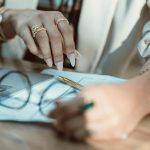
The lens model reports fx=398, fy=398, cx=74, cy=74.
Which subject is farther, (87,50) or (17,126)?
(87,50)

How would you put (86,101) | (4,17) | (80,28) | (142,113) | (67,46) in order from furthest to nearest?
(80,28) < (4,17) < (67,46) < (142,113) < (86,101)

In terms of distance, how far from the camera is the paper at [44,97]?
68 cm

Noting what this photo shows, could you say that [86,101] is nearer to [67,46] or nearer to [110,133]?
[110,133]

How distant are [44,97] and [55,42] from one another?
0.15m

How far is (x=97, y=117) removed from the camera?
584 mm

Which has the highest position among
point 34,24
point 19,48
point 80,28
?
point 34,24

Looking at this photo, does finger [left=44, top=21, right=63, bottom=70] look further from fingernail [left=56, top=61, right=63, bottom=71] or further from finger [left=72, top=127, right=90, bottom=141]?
finger [left=72, top=127, right=90, bottom=141]

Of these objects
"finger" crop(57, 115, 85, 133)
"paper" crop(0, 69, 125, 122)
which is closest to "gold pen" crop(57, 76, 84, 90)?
"paper" crop(0, 69, 125, 122)

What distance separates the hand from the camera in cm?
57

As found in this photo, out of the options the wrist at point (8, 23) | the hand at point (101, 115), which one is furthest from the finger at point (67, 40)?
the hand at point (101, 115)

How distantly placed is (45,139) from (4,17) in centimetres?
44

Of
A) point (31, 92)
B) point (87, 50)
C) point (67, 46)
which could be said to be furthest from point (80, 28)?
point (31, 92)

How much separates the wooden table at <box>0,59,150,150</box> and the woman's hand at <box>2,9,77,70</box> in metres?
0.22

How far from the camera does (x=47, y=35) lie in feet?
2.79
